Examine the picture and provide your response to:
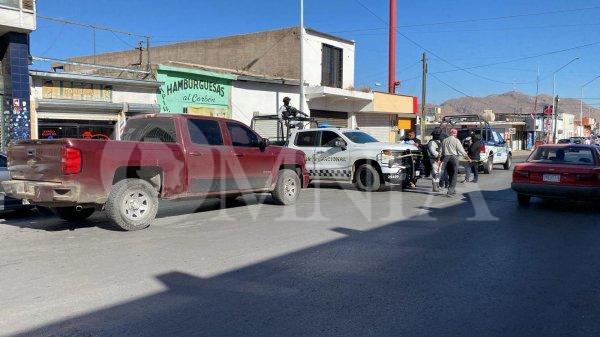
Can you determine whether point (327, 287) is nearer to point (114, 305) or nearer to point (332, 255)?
point (332, 255)

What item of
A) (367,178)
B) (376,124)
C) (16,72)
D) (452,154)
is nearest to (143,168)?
(367,178)

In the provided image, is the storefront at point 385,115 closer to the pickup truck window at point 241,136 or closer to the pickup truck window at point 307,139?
the pickup truck window at point 307,139

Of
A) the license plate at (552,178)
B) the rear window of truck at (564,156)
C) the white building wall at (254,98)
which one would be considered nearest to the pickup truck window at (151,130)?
the license plate at (552,178)

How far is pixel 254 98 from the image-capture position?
22812 mm

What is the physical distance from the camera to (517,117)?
70.3 metres

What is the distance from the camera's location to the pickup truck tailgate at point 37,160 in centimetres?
766

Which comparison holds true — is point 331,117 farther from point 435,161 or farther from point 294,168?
point 294,168

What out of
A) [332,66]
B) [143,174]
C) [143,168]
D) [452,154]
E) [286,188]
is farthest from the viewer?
[332,66]

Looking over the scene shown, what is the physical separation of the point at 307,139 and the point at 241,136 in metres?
5.34

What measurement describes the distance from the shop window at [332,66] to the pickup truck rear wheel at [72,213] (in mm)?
19633

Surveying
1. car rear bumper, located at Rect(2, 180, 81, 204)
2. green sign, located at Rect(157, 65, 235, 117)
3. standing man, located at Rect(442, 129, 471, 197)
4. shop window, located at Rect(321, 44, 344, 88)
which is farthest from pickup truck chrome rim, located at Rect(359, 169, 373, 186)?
shop window, located at Rect(321, 44, 344, 88)

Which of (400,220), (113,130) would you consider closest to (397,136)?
(113,130)

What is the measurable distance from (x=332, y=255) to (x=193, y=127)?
164 inches

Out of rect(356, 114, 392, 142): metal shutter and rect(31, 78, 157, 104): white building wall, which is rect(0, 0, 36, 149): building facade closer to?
rect(31, 78, 157, 104): white building wall
